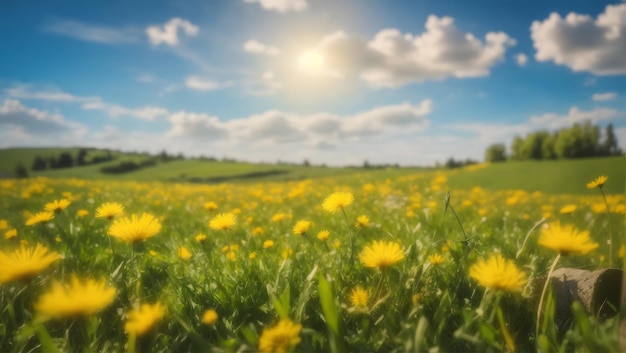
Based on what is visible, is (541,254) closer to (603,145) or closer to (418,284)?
(418,284)

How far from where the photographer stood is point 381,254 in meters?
Result: 1.44

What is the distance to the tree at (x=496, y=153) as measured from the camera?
8206 centimetres

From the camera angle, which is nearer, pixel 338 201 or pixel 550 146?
pixel 338 201

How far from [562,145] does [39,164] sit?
61.7 meters

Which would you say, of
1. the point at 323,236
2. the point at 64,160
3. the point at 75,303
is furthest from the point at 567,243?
the point at 64,160

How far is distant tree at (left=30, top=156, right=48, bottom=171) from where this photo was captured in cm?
1508

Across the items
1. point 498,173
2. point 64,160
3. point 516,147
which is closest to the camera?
point 64,160

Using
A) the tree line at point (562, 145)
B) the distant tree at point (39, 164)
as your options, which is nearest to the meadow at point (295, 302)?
the distant tree at point (39, 164)

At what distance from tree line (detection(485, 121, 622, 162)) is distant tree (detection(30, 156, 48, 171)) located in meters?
32.8

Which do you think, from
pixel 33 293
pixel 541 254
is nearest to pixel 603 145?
pixel 541 254

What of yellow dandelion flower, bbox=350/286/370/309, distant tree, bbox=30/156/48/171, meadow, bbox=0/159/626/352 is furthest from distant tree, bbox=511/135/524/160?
yellow dandelion flower, bbox=350/286/370/309

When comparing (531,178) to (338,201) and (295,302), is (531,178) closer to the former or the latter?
(338,201)

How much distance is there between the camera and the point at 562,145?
51.8 m

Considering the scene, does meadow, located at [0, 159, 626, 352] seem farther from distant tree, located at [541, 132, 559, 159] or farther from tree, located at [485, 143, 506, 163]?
tree, located at [485, 143, 506, 163]
